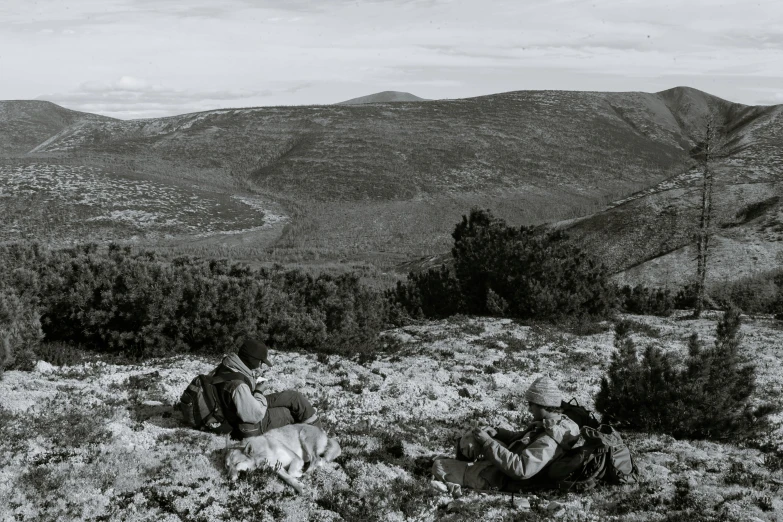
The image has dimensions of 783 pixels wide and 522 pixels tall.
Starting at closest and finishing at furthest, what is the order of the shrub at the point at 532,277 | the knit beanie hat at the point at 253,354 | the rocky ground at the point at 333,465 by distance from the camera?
1. the rocky ground at the point at 333,465
2. the knit beanie hat at the point at 253,354
3. the shrub at the point at 532,277

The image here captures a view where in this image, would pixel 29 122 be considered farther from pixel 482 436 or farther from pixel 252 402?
pixel 482 436

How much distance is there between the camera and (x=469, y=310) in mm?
19453

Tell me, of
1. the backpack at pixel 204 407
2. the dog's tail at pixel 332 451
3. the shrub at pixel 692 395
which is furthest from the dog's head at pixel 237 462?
the shrub at pixel 692 395

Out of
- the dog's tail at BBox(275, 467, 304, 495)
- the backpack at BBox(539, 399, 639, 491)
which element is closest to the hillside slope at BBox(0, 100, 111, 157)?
the dog's tail at BBox(275, 467, 304, 495)

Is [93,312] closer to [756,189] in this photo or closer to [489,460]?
[489,460]

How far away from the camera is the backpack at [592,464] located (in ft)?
21.7

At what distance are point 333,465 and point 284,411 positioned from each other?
867mm

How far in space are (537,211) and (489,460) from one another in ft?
213

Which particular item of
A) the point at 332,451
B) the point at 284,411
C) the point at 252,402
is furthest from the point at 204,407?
the point at 332,451

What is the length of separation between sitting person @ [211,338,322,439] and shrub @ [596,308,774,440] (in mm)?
4078

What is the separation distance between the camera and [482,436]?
6746 mm

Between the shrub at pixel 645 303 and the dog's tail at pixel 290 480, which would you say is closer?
the dog's tail at pixel 290 480

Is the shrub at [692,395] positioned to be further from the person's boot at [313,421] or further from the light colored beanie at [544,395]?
the person's boot at [313,421]

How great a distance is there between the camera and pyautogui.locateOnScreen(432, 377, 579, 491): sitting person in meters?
6.56
